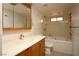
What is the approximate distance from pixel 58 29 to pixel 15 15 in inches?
51.9

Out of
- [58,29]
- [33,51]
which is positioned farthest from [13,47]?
[58,29]

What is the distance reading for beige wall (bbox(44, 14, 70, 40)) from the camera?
2.43 m

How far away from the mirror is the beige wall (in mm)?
536

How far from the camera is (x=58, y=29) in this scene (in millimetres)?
2615

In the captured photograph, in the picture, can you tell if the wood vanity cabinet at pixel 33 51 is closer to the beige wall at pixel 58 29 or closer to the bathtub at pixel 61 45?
the beige wall at pixel 58 29

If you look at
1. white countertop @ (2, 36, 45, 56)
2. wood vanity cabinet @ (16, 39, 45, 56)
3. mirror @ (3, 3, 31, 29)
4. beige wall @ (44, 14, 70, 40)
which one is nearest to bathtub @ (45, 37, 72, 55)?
beige wall @ (44, 14, 70, 40)

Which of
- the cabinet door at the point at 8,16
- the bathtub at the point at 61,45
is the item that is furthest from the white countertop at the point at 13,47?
the bathtub at the point at 61,45

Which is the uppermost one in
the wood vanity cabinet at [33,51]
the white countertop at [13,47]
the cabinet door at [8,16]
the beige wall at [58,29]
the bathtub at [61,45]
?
the cabinet door at [8,16]

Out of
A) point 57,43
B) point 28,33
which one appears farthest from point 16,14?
point 57,43

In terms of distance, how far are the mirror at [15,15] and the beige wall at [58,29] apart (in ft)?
1.76

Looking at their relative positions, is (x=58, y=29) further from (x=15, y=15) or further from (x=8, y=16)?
(x=8, y=16)

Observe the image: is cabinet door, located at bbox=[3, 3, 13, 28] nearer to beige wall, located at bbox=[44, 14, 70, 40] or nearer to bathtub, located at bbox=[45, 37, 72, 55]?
beige wall, located at bbox=[44, 14, 70, 40]

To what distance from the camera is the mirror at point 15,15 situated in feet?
5.08

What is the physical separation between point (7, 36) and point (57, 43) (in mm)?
1683
